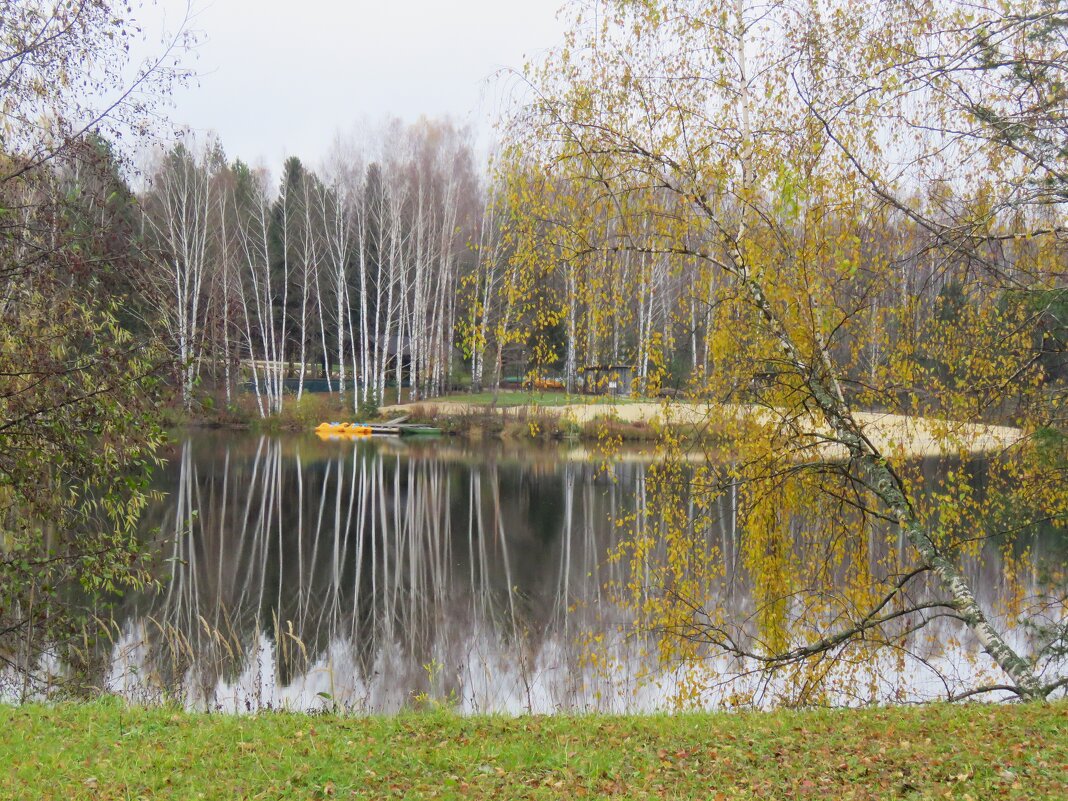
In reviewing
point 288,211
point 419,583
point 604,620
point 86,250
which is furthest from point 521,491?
point 288,211

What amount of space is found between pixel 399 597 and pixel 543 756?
25.6 ft

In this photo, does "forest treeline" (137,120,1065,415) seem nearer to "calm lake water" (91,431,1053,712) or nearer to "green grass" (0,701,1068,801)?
"calm lake water" (91,431,1053,712)

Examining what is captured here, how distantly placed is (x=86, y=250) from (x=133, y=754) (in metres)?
3.54

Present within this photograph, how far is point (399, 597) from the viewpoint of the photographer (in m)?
12.5

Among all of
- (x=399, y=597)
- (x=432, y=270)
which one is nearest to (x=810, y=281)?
(x=399, y=597)

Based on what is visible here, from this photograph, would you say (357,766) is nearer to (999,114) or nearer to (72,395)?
(72,395)

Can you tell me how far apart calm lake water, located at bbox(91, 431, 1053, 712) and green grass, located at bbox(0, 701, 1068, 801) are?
1467 mm

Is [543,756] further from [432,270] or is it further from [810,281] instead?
[432,270]

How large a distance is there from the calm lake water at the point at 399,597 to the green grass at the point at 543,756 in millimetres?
1467

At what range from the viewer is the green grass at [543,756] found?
4.31 metres

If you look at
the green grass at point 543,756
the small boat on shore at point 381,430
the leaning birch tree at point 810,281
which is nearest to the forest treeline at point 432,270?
the leaning birch tree at point 810,281

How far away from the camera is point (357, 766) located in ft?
15.7

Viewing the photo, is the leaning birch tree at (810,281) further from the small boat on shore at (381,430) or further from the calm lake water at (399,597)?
the small boat on shore at (381,430)

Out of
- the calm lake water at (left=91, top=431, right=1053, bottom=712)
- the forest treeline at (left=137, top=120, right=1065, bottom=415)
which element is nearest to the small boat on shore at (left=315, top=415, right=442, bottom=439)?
the forest treeline at (left=137, top=120, right=1065, bottom=415)
